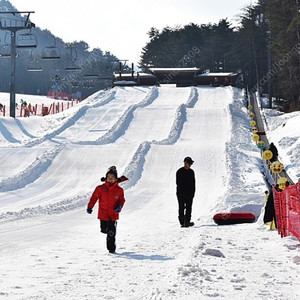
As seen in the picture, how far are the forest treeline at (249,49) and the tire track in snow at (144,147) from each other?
8.44 meters

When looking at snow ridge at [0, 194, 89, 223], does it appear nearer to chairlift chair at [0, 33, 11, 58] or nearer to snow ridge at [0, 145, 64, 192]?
snow ridge at [0, 145, 64, 192]

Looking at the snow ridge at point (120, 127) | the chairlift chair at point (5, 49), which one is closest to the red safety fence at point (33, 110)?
the chairlift chair at point (5, 49)

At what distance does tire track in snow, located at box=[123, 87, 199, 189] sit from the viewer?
23.1m

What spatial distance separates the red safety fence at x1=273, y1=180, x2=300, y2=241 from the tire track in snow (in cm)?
1108

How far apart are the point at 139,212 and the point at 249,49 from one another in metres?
76.5

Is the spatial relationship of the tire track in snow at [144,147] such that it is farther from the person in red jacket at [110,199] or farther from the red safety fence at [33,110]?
the red safety fence at [33,110]

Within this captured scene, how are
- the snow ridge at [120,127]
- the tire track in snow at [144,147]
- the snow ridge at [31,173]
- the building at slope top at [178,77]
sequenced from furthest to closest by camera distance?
1. the building at slope top at [178,77]
2. the snow ridge at [120,127]
3. the tire track in snow at [144,147]
4. the snow ridge at [31,173]

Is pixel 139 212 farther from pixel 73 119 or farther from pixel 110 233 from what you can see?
pixel 73 119

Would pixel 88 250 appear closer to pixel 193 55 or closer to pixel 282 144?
pixel 282 144

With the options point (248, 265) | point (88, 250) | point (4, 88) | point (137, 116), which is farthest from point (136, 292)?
point (4, 88)

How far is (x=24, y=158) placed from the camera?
87.4ft

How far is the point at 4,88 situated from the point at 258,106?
96902mm

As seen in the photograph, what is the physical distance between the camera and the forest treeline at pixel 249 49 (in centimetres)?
5081

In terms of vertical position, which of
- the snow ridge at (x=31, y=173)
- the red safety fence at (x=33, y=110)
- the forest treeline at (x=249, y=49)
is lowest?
the snow ridge at (x=31, y=173)
